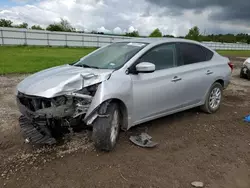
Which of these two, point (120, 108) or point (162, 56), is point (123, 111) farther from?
point (162, 56)

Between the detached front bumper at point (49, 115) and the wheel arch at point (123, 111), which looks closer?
the detached front bumper at point (49, 115)

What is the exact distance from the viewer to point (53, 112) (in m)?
3.13

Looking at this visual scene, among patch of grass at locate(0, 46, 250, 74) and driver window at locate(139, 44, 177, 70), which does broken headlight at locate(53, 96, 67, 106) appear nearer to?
driver window at locate(139, 44, 177, 70)

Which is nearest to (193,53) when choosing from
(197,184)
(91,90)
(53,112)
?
(91,90)

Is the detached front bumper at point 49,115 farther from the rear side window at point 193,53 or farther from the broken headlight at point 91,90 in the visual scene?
the rear side window at point 193,53

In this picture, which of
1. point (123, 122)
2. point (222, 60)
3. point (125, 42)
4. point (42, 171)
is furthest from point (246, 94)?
point (42, 171)

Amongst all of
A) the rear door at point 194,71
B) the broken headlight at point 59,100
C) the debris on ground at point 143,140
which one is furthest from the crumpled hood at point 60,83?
the rear door at point 194,71

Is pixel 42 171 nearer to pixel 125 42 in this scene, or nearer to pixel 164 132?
pixel 164 132

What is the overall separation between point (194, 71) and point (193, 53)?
466mm

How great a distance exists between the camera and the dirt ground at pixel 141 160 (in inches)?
114

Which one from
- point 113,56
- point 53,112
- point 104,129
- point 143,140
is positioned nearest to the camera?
point 53,112

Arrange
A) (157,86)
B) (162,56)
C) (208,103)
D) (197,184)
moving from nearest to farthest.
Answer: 1. (197,184)
2. (157,86)
3. (162,56)
4. (208,103)

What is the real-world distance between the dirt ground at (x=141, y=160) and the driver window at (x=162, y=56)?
1.21 metres

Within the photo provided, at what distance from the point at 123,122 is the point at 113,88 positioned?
0.66 metres
